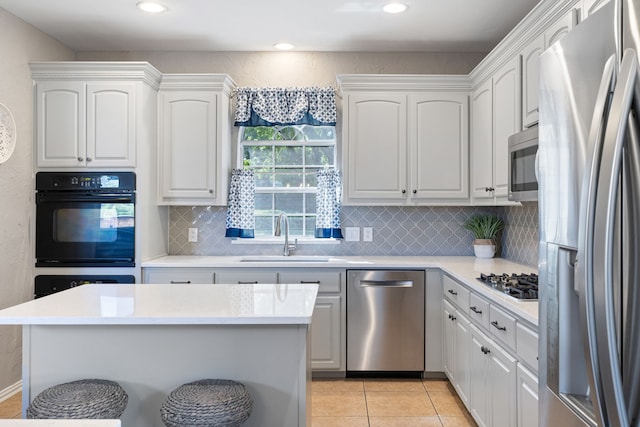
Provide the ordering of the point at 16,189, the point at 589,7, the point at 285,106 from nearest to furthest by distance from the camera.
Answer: the point at 589,7 < the point at 16,189 < the point at 285,106

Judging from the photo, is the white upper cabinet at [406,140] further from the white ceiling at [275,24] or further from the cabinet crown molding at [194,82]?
the cabinet crown molding at [194,82]

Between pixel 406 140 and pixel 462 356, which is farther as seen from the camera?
pixel 406 140

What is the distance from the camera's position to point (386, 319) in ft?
11.5

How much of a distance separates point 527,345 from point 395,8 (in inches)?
92.7

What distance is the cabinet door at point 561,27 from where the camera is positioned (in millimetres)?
2172

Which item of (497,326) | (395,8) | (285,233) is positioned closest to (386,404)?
(497,326)

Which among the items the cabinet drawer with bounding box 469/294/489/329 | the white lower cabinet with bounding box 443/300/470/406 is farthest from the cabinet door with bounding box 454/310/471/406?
the cabinet drawer with bounding box 469/294/489/329

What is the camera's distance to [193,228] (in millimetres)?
4086

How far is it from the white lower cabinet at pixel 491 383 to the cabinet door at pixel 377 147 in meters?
1.44

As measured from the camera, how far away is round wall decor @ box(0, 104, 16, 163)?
316 cm

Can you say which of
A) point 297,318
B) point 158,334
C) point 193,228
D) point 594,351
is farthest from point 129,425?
point 193,228

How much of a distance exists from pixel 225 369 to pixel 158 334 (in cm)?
31

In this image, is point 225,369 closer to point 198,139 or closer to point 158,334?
point 158,334

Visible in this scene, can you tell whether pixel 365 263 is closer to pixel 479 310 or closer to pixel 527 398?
pixel 479 310
